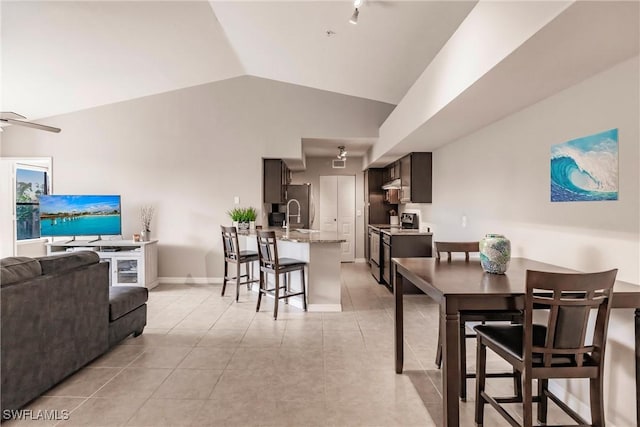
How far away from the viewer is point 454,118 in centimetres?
330

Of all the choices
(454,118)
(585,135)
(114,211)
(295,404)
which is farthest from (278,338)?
(114,211)

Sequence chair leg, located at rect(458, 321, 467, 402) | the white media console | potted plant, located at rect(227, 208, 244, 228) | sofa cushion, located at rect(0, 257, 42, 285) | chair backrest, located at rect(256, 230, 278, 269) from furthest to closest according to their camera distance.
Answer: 1. potted plant, located at rect(227, 208, 244, 228)
2. the white media console
3. chair backrest, located at rect(256, 230, 278, 269)
4. chair leg, located at rect(458, 321, 467, 402)
5. sofa cushion, located at rect(0, 257, 42, 285)

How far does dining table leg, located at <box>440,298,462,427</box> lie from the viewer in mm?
1792

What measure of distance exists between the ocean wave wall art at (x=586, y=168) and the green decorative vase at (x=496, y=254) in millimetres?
584

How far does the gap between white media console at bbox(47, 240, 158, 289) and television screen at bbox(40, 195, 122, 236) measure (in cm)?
19

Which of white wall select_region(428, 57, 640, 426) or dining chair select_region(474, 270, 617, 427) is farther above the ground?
white wall select_region(428, 57, 640, 426)

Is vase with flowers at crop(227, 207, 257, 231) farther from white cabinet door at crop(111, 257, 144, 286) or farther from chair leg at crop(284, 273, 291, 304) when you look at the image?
white cabinet door at crop(111, 257, 144, 286)

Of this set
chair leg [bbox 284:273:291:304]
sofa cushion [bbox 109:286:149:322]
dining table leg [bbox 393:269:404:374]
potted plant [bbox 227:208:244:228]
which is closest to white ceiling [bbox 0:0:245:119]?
potted plant [bbox 227:208:244:228]

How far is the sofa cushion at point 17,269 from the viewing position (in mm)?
2145

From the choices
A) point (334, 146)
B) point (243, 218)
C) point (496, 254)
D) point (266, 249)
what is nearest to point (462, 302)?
point (496, 254)

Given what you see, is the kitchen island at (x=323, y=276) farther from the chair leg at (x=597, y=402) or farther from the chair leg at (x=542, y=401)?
the chair leg at (x=597, y=402)

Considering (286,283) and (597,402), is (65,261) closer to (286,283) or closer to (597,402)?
(286,283)

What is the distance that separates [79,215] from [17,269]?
375cm

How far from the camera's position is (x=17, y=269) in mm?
2242
